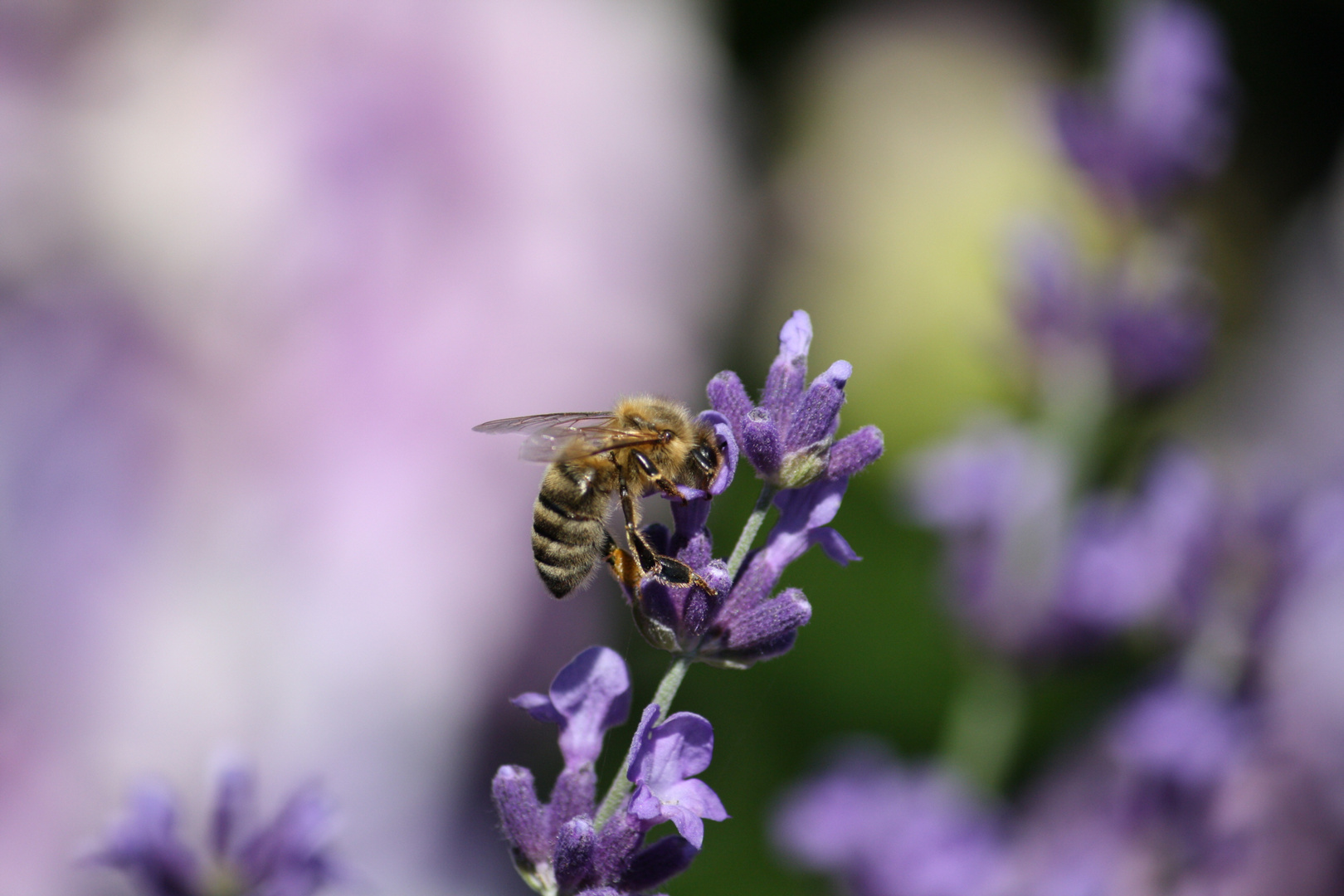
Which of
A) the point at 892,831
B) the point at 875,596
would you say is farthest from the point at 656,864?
the point at 875,596

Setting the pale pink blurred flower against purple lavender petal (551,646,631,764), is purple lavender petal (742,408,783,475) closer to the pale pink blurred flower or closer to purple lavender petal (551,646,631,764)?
purple lavender petal (551,646,631,764)

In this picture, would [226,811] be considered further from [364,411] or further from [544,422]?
[364,411]

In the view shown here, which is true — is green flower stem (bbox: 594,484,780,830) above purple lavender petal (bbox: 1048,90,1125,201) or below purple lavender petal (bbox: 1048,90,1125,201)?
below

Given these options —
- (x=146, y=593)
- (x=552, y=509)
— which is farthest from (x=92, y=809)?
(x=552, y=509)

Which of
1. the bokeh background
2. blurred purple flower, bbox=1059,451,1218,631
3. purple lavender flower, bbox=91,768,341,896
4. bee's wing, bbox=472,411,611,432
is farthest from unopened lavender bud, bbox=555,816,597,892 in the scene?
the bokeh background

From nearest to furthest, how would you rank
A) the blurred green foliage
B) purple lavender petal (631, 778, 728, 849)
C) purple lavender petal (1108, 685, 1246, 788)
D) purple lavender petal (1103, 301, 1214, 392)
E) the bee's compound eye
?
purple lavender petal (631, 778, 728, 849) < the bee's compound eye < purple lavender petal (1108, 685, 1246, 788) < purple lavender petal (1103, 301, 1214, 392) < the blurred green foliage

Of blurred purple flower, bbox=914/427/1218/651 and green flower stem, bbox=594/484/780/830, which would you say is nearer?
green flower stem, bbox=594/484/780/830
